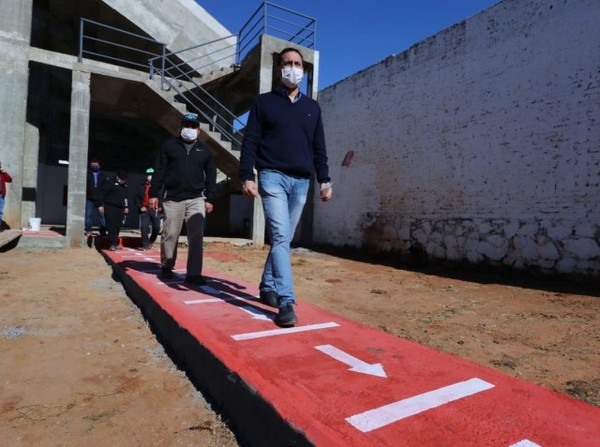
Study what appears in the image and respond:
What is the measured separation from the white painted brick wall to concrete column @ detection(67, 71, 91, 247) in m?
6.82

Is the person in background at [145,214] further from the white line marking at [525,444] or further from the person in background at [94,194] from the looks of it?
the white line marking at [525,444]

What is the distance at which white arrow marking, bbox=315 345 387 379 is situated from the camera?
2.24 metres

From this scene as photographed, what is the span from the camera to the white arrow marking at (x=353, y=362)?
224 cm

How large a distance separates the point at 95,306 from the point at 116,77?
24.5 feet

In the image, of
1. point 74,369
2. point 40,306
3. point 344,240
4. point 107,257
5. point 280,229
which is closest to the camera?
point 74,369

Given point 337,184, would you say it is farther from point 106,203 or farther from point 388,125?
point 106,203

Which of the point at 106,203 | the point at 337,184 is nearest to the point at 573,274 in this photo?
the point at 337,184

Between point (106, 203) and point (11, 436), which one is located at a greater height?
point (106, 203)

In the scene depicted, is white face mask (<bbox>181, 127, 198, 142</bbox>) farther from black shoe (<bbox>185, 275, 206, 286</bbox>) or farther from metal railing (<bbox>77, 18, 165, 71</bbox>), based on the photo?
metal railing (<bbox>77, 18, 165, 71</bbox>)

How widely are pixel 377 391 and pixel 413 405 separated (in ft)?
0.62

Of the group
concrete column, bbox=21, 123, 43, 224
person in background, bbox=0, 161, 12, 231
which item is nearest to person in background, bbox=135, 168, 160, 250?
person in background, bbox=0, 161, 12, 231

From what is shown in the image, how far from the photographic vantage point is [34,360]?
2857 millimetres

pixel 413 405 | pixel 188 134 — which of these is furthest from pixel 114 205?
pixel 413 405

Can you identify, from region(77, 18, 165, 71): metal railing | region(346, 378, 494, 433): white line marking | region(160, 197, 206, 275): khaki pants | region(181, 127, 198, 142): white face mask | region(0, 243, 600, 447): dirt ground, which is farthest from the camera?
region(77, 18, 165, 71): metal railing
